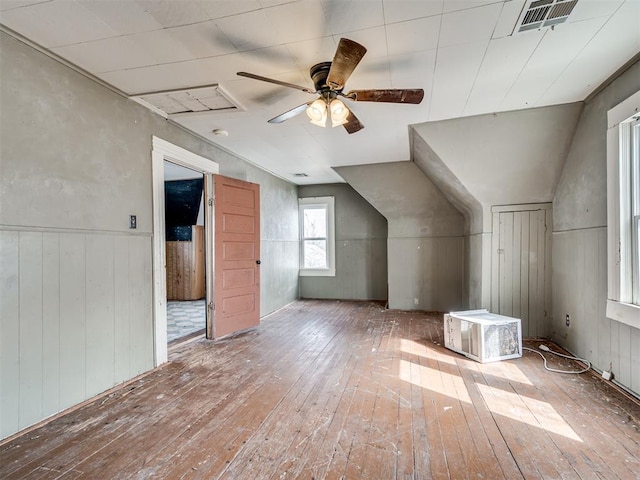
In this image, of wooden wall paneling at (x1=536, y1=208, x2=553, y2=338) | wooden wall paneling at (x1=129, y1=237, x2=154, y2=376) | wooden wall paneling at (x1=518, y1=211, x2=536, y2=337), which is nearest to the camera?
wooden wall paneling at (x1=129, y1=237, x2=154, y2=376)

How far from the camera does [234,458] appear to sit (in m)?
1.67

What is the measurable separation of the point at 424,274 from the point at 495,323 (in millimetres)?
2395

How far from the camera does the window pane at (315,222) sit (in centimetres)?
659

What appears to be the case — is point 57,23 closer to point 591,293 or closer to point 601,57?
point 601,57

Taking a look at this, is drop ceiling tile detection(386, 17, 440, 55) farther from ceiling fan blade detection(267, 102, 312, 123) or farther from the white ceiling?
ceiling fan blade detection(267, 102, 312, 123)

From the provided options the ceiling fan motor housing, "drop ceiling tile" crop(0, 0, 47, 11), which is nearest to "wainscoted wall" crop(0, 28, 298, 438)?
"drop ceiling tile" crop(0, 0, 47, 11)

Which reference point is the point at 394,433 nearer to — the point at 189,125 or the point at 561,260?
the point at 561,260

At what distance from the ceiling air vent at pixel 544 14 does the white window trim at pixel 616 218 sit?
104 centimetres

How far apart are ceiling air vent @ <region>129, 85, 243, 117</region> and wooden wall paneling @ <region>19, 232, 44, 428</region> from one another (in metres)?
1.44

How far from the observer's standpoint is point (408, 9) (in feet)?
5.45

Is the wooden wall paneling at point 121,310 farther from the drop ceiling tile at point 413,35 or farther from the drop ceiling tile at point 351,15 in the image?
the drop ceiling tile at point 413,35

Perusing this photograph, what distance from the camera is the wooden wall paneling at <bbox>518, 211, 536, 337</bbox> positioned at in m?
3.70

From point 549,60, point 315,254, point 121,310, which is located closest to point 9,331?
point 121,310

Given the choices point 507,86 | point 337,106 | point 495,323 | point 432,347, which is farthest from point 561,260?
point 337,106
